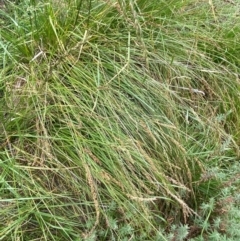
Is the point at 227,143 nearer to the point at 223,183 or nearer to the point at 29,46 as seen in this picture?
the point at 223,183

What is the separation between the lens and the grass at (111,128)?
1.85 metres

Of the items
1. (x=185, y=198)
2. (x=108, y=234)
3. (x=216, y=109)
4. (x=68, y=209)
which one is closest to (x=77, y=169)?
(x=68, y=209)

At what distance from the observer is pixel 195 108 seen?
92.4 inches

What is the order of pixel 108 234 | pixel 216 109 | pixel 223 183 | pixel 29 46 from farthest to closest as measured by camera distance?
pixel 216 109 < pixel 29 46 < pixel 223 183 < pixel 108 234

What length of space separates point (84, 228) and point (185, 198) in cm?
45

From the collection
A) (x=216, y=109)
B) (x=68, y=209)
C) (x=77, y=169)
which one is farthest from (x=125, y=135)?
(x=216, y=109)

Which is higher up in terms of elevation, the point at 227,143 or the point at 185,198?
the point at 227,143

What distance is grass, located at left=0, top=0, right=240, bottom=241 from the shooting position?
1.85m

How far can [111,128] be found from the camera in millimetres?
1983

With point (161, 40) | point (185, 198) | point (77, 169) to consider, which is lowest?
point (185, 198)

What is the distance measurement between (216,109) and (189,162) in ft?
1.25

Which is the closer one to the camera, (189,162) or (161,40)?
(189,162)

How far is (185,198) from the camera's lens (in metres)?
2.05

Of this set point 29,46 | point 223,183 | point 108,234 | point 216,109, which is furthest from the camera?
point 216,109
